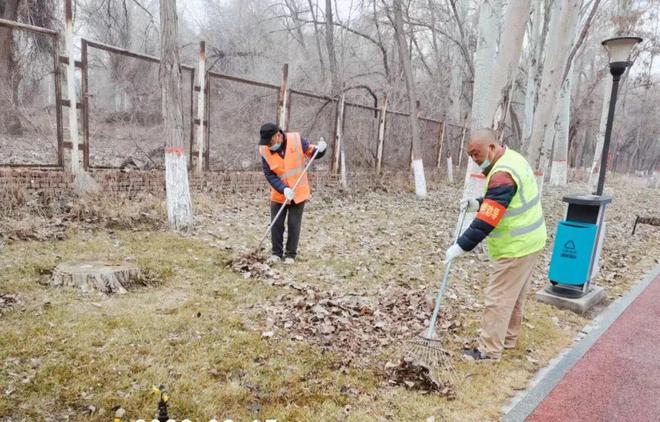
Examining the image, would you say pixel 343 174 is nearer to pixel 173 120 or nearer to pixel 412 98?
pixel 412 98

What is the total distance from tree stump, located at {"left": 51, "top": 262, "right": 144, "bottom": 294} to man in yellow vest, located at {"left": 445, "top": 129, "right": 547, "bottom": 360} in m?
3.21

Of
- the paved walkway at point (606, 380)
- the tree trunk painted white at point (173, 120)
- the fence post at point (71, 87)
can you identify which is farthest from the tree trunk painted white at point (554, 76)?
the fence post at point (71, 87)

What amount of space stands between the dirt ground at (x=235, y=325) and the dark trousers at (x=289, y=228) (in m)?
0.26

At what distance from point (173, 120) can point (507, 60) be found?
5031mm

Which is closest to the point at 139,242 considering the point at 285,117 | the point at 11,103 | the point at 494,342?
the point at 11,103

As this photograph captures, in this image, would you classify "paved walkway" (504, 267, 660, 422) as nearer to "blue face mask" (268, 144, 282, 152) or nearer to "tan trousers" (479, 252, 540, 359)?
"tan trousers" (479, 252, 540, 359)

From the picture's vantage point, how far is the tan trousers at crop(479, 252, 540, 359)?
3.83 meters

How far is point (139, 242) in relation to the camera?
6.05m

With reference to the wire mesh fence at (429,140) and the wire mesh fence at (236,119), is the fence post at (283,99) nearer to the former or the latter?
the wire mesh fence at (236,119)

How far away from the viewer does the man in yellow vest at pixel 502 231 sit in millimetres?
3535

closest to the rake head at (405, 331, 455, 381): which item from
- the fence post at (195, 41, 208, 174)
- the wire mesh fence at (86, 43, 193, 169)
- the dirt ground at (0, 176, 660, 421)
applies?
the dirt ground at (0, 176, 660, 421)

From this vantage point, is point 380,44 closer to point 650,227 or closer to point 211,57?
point 211,57

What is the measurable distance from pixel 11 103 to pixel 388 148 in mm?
10036

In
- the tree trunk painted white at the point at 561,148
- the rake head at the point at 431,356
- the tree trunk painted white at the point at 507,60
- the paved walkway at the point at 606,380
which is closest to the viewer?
the paved walkway at the point at 606,380
